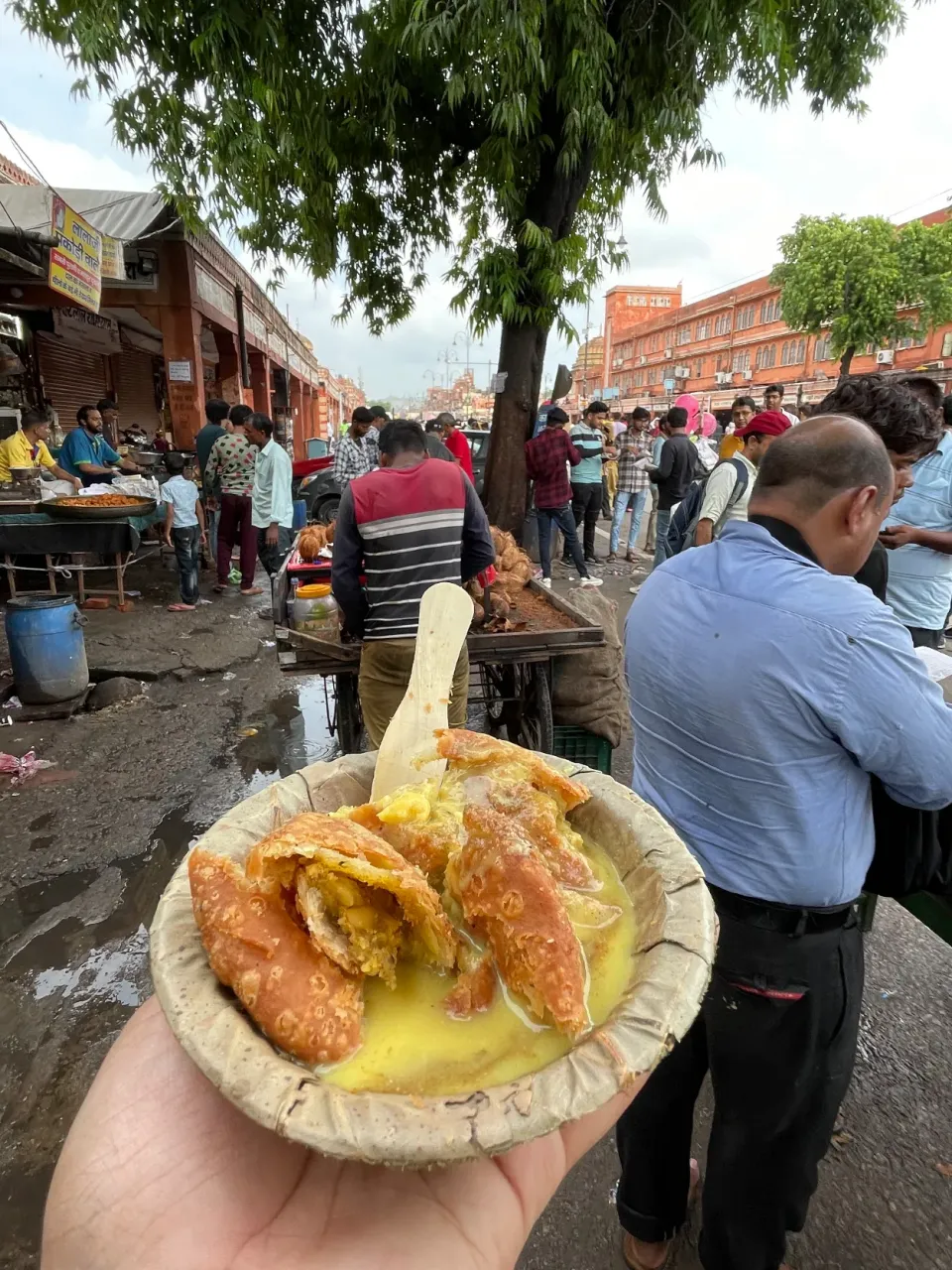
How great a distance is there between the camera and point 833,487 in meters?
1.52

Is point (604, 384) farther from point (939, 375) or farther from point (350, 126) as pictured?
point (350, 126)

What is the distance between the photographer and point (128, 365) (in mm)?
16859

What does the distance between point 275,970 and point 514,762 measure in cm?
55

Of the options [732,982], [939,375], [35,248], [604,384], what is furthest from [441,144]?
[604,384]

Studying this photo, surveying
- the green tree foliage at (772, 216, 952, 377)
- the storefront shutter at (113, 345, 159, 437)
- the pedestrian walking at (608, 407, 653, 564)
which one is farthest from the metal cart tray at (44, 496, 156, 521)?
the green tree foliage at (772, 216, 952, 377)

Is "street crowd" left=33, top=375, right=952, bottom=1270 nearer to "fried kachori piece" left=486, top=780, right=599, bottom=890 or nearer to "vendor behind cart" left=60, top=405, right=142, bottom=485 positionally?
"fried kachori piece" left=486, top=780, right=599, bottom=890

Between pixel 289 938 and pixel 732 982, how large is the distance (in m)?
1.18

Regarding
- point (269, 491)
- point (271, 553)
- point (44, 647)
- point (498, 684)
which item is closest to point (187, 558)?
point (271, 553)

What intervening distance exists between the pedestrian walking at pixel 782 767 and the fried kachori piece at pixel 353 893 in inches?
34.2

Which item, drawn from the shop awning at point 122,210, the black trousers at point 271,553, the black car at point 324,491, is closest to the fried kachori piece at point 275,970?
the black car at point 324,491

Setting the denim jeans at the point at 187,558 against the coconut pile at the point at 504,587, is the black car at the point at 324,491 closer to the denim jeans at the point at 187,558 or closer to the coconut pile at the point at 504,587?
the denim jeans at the point at 187,558

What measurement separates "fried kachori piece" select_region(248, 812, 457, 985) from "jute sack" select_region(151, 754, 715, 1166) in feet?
0.44

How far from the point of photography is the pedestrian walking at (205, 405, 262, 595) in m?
8.30

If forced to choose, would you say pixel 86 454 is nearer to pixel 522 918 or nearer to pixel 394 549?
pixel 394 549
